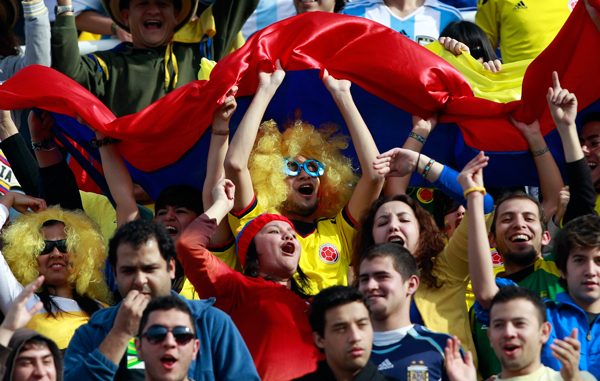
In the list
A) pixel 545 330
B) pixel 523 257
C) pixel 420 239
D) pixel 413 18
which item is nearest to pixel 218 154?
pixel 420 239

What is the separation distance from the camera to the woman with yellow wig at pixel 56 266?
14.1 ft

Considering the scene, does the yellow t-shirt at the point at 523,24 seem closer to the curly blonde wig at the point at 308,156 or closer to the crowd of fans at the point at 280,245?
the crowd of fans at the point at 280,245

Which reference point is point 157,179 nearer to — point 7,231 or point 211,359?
point 7,231

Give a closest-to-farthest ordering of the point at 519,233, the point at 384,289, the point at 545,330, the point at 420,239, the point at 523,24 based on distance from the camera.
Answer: the point at 545,330 → the point at 384,289 → the point at 519,233 → the point at 420,239 → the point at 523,24

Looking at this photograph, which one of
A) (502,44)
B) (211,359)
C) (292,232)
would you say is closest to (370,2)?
(502,44)

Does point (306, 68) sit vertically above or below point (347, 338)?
above

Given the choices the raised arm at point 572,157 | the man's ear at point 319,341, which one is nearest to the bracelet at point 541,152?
the raised arm at point 572,157

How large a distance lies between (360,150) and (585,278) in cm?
146

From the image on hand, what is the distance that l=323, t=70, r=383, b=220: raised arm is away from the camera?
15.7ft

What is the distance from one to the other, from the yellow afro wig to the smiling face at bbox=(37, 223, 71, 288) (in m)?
0.02

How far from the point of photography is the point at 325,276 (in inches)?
185

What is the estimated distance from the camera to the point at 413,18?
6574 mm

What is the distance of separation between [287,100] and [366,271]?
1741 millimetres

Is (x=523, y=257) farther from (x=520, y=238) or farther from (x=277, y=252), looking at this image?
(x=277, y=252)
